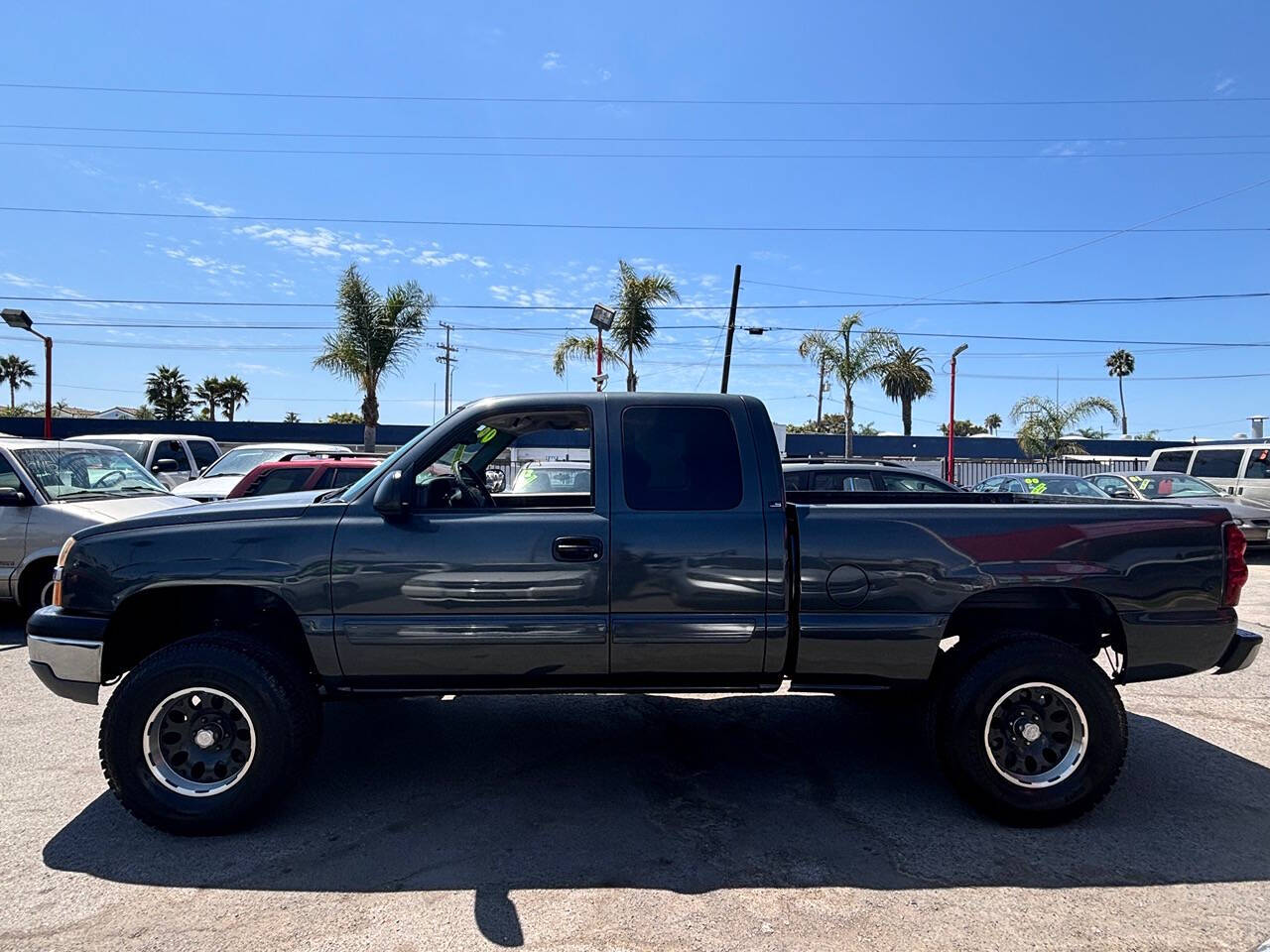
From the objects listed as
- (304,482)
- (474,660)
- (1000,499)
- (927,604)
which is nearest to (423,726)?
(474,660)

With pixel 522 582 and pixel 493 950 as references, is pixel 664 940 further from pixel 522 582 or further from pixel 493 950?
pixel 522 582

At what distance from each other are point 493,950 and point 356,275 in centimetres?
2316

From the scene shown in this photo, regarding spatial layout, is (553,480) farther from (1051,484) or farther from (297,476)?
(1051,484)

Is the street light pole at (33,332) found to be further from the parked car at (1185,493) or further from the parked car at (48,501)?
the parked car at (1185,493)

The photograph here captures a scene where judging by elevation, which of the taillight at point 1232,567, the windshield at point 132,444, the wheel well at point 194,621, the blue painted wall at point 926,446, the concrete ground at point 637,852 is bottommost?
the concrete ground at point 637,852

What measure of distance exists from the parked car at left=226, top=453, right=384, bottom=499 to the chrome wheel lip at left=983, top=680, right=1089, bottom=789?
7.99 metres

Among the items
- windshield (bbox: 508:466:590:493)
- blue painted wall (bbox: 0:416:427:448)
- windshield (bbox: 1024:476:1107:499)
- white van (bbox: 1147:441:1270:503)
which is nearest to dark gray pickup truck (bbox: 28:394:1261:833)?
windshield (bbox: 508:466:590:493)

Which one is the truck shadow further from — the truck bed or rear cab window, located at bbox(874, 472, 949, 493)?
rear cab window, located at bbox(874, 472, 949, 493)

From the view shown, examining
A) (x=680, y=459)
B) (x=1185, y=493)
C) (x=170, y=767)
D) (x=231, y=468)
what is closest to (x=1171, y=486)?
A: (x=1185, y=493)

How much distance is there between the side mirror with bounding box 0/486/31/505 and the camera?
7180mm

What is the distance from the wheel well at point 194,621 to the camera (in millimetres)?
3957

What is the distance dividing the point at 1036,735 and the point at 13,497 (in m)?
8.12

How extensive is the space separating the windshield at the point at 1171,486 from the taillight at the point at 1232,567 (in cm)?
1208

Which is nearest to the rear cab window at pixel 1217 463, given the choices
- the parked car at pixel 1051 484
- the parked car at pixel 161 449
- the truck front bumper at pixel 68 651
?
the parked car at pixel 1051 484
